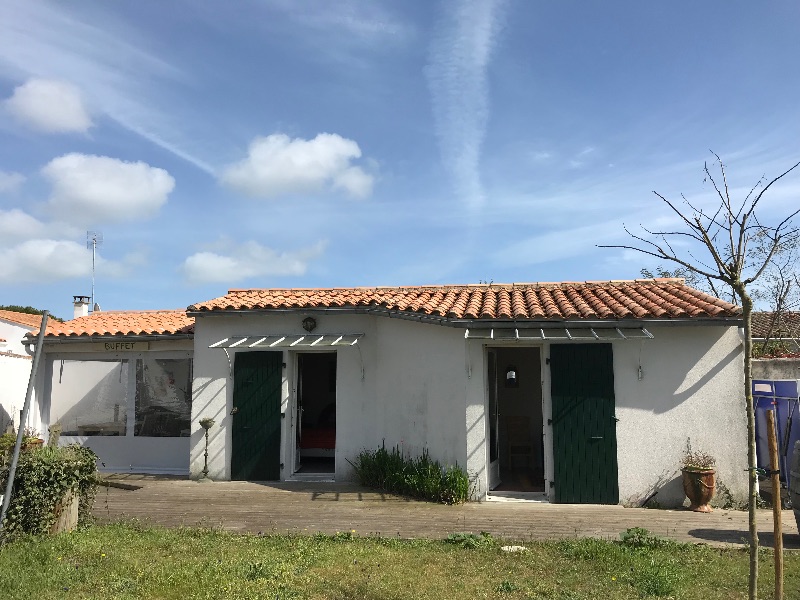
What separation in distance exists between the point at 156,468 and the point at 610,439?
9.88m

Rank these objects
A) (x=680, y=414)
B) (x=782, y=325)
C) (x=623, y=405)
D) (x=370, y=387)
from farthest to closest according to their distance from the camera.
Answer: (x=782, y=325) → (x=370, y=387) → (x=623, y=405) → (x=680, y=414)

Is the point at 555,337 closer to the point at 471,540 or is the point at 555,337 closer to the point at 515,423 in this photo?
the point at 471,540

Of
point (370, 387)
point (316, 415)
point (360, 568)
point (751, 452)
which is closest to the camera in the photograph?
point (751, 452)

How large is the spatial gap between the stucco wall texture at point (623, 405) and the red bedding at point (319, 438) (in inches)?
95.7

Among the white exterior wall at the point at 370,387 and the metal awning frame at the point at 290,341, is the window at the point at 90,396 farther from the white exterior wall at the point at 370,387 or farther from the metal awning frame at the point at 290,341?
the metal awning frame at the point at 290,341

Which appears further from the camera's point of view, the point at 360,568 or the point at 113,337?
the point at 113,337

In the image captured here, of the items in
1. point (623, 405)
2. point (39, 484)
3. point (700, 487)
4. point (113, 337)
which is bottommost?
point (700, 487)

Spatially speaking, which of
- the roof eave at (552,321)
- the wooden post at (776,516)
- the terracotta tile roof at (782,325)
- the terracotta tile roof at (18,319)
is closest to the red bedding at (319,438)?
the roof eave at (552,321)

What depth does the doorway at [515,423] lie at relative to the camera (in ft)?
37.3

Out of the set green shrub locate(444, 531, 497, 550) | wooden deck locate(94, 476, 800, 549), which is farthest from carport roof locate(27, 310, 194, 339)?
green shrub locate(444, 531, 497, 550)

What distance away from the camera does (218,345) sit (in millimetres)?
11930

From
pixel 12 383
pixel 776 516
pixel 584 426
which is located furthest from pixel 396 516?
pixel 12 383

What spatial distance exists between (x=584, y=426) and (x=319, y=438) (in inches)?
274

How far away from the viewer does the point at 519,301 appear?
11.7 meters
